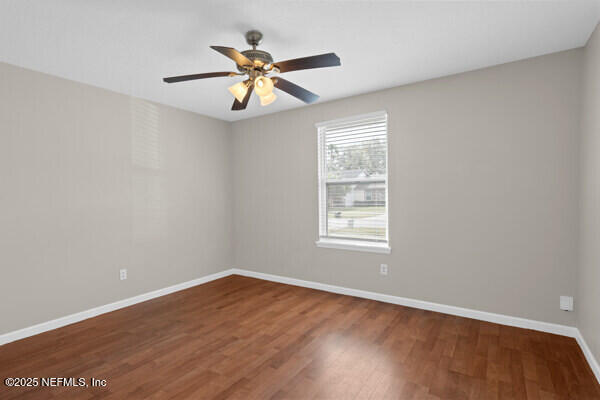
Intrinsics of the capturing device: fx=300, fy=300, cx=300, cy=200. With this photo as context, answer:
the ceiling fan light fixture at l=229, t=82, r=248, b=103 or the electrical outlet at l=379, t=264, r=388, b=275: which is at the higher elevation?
the ceiling fan light fixture at l=229, t=82, r=248, b=103

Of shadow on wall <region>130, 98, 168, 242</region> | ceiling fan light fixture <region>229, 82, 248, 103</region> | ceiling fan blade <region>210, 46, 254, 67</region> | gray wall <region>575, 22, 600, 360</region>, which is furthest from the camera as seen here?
shadow on wall <region>130, 98, 168, 242</region>

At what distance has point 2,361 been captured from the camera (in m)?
2.38

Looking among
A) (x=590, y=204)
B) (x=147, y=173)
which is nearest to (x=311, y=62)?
(x=590, y=204)

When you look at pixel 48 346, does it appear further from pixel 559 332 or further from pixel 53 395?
pixel 559 332

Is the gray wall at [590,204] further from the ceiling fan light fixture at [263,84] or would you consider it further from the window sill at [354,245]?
the ceiling fan light fixture at [263,84]

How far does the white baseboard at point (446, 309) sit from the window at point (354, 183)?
1.83ft

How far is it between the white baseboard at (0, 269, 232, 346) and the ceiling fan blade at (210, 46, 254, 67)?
3058 mm

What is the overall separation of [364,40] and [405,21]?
0.35m

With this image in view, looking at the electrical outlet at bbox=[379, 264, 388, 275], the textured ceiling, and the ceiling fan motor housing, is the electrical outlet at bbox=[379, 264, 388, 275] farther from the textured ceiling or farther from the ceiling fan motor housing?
the ceiling fan motor housing

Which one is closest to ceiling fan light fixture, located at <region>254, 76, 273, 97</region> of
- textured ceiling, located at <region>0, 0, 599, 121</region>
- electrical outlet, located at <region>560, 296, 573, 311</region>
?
textured ceiling, located at <region>0, 0, 599, 121</region>

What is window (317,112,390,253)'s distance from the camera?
3.66 m

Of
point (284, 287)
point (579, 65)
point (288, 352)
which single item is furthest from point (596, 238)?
point (284, 287)

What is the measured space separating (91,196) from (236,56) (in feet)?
7.97

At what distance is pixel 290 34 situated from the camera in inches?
92.0
